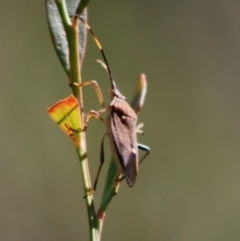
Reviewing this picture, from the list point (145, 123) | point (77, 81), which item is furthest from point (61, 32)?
point (145, 123)

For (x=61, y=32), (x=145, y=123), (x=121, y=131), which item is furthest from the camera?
(x=145, y=123)

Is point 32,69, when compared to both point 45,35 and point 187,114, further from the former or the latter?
point 187,114

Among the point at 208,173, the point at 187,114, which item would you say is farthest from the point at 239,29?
the point at 208,173

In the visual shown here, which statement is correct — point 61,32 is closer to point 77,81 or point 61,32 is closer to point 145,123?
point 77,81

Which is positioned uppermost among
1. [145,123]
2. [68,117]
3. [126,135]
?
[68,117]

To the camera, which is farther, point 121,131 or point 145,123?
point 145,123

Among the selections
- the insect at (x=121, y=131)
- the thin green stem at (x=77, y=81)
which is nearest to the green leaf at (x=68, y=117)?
the thin green stem at (x=77, y=81)
